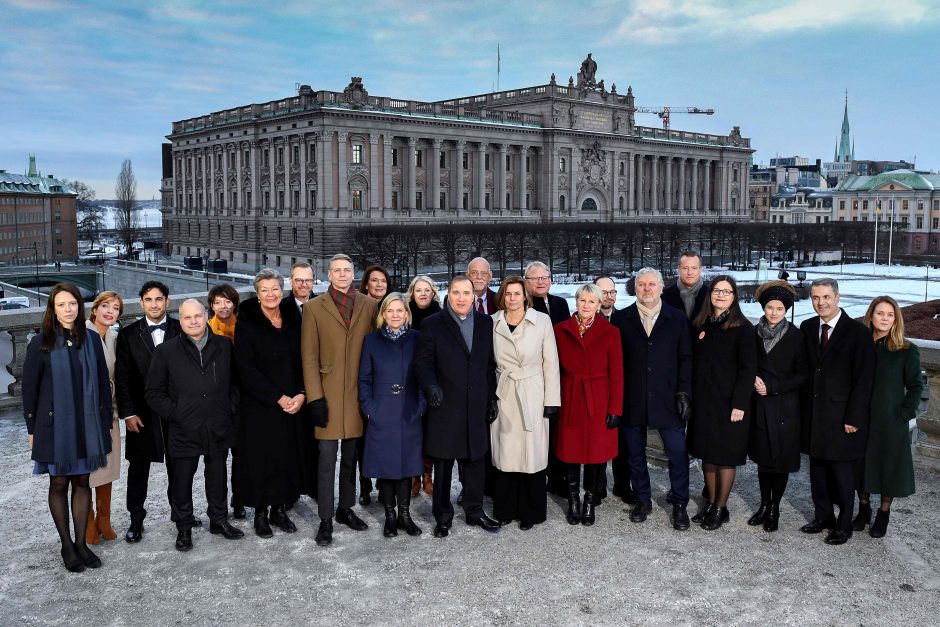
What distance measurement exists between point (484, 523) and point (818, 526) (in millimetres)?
2916

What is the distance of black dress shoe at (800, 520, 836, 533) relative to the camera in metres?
7.65

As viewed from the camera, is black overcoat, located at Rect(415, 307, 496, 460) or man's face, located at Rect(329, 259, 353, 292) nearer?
black overcoat, located at Rect(415, 307, 496, 460)

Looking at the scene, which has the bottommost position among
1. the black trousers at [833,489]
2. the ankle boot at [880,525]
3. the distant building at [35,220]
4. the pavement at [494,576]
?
the pavement at [494,576]

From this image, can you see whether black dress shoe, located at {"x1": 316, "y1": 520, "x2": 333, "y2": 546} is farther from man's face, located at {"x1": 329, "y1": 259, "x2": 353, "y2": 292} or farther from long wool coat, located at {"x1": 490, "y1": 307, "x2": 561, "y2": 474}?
man's face, located at {"x1": 329, "y1": 259, "x2": 353, "y2": 292}

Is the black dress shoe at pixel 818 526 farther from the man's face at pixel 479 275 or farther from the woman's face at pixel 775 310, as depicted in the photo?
the man's face at pixel 479 275

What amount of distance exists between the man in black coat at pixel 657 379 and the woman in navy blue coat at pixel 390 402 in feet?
6.55

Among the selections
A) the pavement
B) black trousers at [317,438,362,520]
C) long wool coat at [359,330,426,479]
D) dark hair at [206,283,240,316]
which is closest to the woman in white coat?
the pavement

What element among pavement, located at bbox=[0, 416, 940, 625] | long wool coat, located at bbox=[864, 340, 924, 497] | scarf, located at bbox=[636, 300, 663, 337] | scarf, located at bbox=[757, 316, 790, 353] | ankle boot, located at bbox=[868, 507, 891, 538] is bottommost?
pavement, located at bbox=[0, 416, 940, 625]

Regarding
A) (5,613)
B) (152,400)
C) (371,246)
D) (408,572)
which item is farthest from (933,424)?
(371,246)

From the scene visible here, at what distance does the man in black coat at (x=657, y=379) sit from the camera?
312 inches

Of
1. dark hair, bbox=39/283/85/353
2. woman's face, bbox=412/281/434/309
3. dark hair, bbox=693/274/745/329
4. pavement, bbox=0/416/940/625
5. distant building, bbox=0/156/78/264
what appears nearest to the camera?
pavement, bbox=0/416/940/625

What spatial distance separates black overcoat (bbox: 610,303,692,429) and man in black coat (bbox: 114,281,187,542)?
13.5ft

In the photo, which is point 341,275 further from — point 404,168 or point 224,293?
point 404,168

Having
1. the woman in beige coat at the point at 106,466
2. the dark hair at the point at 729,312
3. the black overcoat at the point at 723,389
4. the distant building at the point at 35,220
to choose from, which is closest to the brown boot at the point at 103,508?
the woman in beige coat at the point at 106,466
